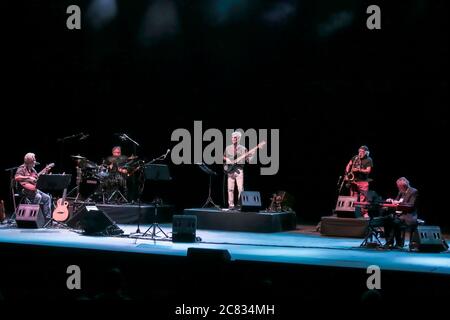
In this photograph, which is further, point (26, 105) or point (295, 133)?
point (26, 105)

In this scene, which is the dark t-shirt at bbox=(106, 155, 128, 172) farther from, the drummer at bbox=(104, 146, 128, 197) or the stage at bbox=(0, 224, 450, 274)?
the stage at bbox=(0, 224, 450, 274)

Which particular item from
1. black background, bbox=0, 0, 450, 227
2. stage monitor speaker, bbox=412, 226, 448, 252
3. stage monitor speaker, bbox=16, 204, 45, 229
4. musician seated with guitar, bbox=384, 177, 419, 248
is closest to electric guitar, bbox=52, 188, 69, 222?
stage monitor speaker, bbox=16, 204, 45, 229

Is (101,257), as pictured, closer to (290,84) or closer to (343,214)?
(343,214)

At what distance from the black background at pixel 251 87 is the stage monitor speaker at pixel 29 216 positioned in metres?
3.64

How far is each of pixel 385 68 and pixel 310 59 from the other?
5.12 ft

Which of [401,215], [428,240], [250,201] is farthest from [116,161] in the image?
[428,240]

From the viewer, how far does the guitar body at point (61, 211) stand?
43.3 ft

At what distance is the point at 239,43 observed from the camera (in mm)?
14258

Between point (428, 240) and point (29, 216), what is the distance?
710 centimetres

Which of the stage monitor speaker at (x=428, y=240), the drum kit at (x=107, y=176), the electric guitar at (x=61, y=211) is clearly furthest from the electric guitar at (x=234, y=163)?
the stage monitor speaker at (x=428, y=240)

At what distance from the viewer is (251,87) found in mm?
14422

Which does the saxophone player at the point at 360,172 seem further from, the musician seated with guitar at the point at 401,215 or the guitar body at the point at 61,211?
the guitar body at the point at 61,211

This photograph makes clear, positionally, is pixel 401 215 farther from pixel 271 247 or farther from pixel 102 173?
pixel 102 173

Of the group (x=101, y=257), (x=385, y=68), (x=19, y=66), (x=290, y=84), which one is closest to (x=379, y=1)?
(x=385, y=68)
